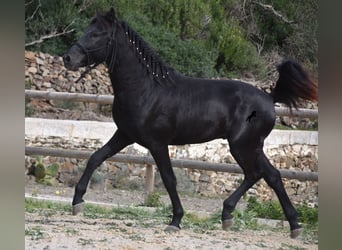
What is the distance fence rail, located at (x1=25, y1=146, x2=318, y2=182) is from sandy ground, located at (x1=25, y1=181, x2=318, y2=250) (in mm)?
229

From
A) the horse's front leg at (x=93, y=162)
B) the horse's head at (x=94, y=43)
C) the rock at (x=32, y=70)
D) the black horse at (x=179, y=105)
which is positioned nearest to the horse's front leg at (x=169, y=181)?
the black horse at (x=179, y=105)

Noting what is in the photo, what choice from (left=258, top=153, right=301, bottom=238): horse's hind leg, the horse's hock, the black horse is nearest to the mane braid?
the black horse

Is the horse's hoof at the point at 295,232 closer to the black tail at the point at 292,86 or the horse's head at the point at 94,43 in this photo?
the black tail at the point at 292,86

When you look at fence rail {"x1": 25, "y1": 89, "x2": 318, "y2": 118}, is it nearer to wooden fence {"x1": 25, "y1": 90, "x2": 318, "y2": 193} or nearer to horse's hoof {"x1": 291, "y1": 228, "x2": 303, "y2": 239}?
wooden fence {"x1": 25, "y1": 90, "x2": 318, "y2": 193}

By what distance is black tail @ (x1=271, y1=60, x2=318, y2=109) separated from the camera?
3.24 m

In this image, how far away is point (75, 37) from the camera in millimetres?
3424

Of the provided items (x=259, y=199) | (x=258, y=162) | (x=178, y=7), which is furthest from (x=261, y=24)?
(x=259, y=199)

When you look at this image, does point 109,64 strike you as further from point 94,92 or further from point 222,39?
point 222,39

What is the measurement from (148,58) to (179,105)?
320 mm

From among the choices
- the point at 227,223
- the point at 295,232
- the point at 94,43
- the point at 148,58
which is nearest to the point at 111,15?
the point at 94,43

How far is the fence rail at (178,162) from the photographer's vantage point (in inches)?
135

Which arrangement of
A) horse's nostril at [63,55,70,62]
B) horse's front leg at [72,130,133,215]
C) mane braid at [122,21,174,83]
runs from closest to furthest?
horse's nostril at [63,55,70,62] → mane braid at [122,21,174,83] → horse's front leg at [72,130,133,215]

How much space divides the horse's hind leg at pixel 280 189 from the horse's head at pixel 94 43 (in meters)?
1.06
